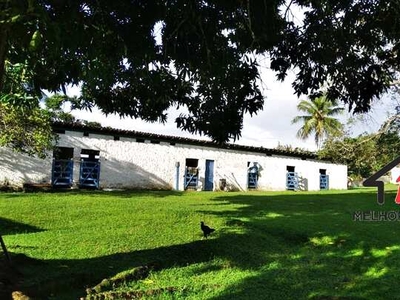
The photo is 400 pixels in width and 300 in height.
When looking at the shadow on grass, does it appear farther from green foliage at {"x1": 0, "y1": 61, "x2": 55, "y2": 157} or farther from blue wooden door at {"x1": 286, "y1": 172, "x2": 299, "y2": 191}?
blue wooden door at {"x1": 286, "y1": 172, "x2": 299, "y2": 191}

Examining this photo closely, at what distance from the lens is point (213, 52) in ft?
17.3

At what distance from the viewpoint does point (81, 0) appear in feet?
14.0

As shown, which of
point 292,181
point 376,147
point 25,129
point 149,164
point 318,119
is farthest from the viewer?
point 318,119

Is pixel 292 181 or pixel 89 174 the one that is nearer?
pixel 89 174

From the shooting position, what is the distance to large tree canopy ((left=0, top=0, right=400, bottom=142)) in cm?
479

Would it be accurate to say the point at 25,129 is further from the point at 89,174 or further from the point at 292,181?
the point at 292,181

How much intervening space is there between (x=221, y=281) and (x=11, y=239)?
419cm

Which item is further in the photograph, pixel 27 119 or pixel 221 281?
pixel 27 119

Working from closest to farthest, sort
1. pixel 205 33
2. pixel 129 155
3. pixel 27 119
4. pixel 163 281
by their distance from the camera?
pixel 205 33 → pixel 163 281 → pixel 27 119 → pixel 129 155

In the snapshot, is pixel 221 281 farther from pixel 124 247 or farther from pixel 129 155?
pixel 129 155

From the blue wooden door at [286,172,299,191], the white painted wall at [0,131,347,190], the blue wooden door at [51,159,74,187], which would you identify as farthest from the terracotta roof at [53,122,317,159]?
the blue wooden door at [51,159,74,187]

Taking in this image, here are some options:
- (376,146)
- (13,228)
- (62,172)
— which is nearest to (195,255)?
(13,228)

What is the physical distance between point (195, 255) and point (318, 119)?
106ft

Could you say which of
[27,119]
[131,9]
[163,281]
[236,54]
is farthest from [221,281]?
[27,119]
